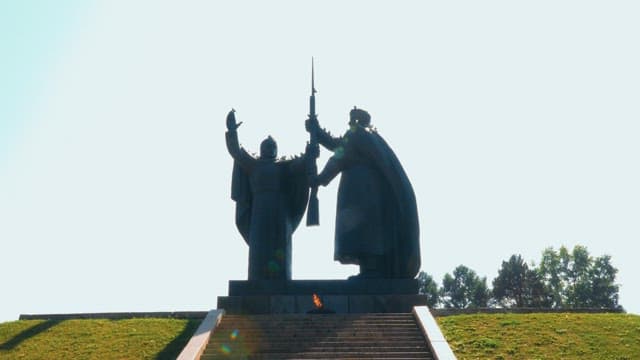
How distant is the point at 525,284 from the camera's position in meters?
44.1

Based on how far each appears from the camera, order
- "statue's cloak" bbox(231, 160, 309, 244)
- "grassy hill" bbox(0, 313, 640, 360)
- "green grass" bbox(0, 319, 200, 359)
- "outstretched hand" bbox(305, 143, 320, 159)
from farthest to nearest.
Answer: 1. "statue's cloak" bbox(231, 160, 309, 244)
2. "outstretched hand" bbox(305, 143, 320, 159)
3. "green grass" bbox(0, 319, 200, 359)
4. "grassy hill" bbox(0, 313, 640, 360)

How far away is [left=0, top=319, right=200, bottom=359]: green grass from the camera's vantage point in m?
12.5

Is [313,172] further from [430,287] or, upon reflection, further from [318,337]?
[430,287]

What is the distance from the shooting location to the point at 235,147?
1692 cm

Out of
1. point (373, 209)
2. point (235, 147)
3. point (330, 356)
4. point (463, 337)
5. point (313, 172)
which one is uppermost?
point (235, 147)

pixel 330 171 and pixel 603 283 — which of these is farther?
pixel 603 283

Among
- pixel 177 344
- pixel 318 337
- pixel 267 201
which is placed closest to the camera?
pixel 318 337

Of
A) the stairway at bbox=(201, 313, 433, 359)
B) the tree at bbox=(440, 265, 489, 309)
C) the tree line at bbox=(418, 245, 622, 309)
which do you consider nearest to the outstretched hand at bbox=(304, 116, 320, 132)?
the stairway at bbox=(201, 313, 433, 359)

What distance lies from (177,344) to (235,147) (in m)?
5.65

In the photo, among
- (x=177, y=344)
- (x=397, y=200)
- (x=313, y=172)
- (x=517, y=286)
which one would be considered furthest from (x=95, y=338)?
(x=517, y=286)

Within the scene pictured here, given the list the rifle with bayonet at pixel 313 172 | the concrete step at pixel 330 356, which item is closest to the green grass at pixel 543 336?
the concrete step at pixel 330 356

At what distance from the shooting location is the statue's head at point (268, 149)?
16.9 m

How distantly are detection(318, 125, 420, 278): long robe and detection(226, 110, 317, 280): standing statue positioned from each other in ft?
3.06

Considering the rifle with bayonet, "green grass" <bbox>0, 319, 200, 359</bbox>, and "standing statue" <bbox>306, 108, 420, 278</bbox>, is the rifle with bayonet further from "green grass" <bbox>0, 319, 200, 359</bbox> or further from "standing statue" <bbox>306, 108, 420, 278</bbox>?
"green grass" <bbox>0, 319, 200, 359</bbox>
